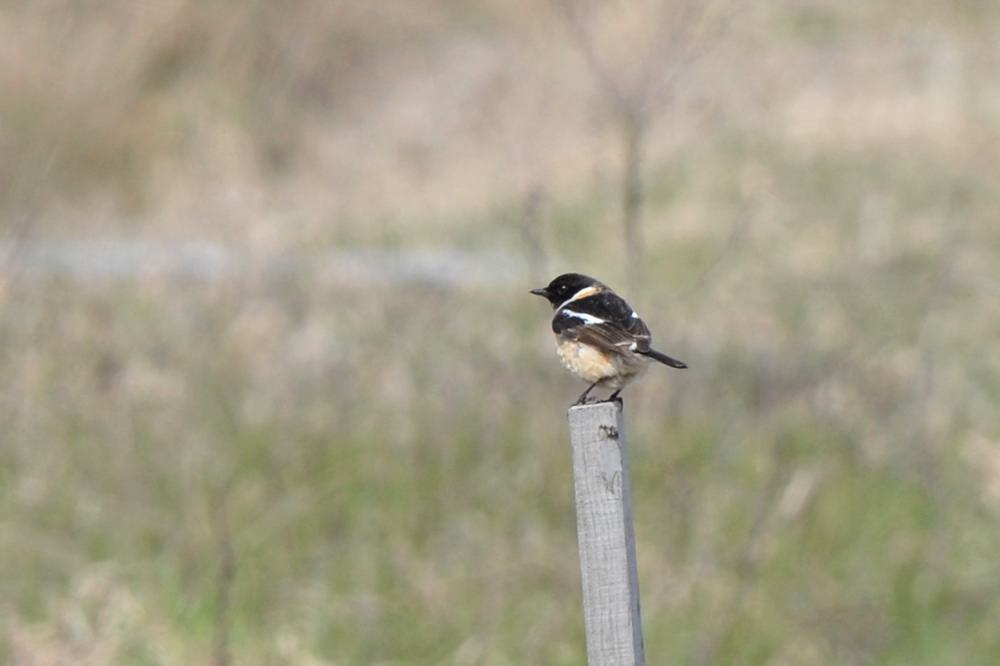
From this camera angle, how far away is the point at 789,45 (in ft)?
53.4

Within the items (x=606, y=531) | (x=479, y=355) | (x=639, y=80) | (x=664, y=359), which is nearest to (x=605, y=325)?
(x=664, y=359)

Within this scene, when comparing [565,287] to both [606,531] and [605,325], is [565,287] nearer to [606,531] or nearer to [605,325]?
[605,325]

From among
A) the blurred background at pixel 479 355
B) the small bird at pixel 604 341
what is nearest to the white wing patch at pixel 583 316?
the small bird at pixel 604 341

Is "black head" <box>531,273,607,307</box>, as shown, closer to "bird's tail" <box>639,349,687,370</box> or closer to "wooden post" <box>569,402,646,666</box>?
"bird's tail" <box>639,349,687,370</box>

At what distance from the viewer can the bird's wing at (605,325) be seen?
13.8 ft

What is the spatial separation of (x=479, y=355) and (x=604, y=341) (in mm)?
4032

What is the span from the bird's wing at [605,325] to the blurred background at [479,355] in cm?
123

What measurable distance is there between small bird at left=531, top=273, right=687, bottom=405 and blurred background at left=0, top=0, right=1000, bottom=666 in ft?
3.95

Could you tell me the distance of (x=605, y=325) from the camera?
4.23m

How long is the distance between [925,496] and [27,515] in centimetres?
369

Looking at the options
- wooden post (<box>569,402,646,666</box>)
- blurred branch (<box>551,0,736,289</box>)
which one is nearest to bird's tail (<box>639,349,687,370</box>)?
wooden post (<box>569,402,646,666</box>)

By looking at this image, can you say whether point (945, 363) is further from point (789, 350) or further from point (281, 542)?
point (281, 542)

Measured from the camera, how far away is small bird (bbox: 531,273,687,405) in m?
4.20

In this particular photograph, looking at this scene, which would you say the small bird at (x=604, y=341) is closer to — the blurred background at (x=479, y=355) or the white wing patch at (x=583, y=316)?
the white wing patch at (x=583, y=316)
